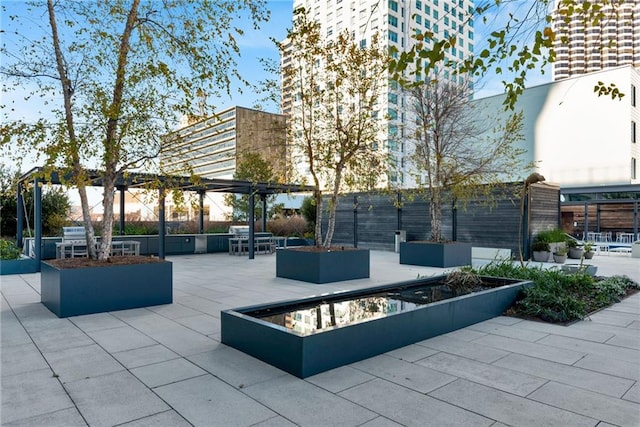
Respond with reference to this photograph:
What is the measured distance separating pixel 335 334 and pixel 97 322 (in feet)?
10.2

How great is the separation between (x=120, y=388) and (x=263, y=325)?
1141 mm

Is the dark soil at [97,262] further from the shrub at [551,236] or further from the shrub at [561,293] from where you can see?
the shrub at [551,236]

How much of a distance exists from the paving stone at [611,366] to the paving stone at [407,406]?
1556 mm

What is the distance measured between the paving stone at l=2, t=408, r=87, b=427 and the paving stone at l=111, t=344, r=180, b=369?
846mm

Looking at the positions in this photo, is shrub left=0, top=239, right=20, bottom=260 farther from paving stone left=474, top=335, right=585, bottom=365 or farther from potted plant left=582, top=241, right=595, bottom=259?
potted plant left=582, top=241, right=595, bottom=259

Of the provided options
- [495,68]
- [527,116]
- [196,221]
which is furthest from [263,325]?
[527,116]

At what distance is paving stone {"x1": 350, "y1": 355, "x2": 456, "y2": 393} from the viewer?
10.3 feet

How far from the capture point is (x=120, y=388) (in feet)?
9.98

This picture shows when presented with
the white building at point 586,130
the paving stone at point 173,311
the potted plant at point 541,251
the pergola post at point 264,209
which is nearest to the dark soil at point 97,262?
the paving stone at point 173,311

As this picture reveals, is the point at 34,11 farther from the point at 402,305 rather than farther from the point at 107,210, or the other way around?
the point at 402,305

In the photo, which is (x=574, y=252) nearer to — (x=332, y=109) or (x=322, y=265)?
(x=332, y=109)

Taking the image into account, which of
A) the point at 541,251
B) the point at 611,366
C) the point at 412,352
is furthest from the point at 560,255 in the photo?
the point at 412,352

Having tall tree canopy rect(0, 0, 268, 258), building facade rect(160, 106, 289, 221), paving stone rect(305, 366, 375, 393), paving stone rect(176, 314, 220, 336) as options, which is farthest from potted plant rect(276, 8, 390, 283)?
paving stone rect(305, 366, 375, 393)

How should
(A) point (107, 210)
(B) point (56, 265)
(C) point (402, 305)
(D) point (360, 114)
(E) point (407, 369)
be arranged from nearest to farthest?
(E) point (407, 369)
(C) point (402, 305)
(B) point (56, 265)
(A) point (107, 210)
(D) point (360, 114)
